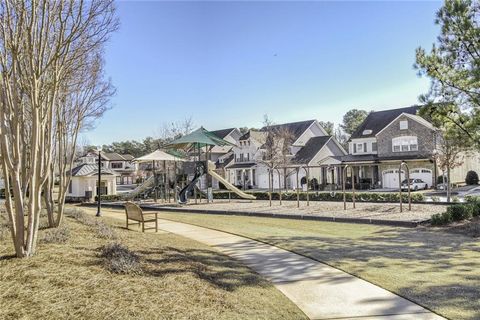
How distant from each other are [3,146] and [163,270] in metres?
3.02

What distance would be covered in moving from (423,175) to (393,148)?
16.7 feet

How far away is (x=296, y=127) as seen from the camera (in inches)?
2233

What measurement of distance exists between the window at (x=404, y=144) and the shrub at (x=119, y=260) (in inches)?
1676

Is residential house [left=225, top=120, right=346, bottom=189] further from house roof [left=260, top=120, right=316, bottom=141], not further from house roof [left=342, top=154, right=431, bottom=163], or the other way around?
house roof [left=342, top=154, right=431, bottom=163]

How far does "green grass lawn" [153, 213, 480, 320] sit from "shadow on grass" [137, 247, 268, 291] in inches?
75.6

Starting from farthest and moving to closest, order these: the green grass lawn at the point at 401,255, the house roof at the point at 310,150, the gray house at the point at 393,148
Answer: the house roof at the point at 310,150, the gray house at the point at 393,148, the green grass lawn at the point at 401,255

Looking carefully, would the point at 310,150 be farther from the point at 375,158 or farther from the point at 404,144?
the point at 404,144

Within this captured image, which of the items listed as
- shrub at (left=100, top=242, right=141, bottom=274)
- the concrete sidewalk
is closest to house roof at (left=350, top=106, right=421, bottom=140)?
the concrete sidewalk

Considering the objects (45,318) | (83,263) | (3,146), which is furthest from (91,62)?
(45,318)

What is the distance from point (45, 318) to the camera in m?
4.12

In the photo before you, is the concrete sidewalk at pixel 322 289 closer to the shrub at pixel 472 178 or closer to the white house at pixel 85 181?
the white house at pixel 85 181

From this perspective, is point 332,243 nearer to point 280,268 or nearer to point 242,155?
point 280,268

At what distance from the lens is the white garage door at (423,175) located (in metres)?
40.7

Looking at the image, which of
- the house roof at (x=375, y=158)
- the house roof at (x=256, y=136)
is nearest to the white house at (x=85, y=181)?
the house roof at (x=256, y=136)
